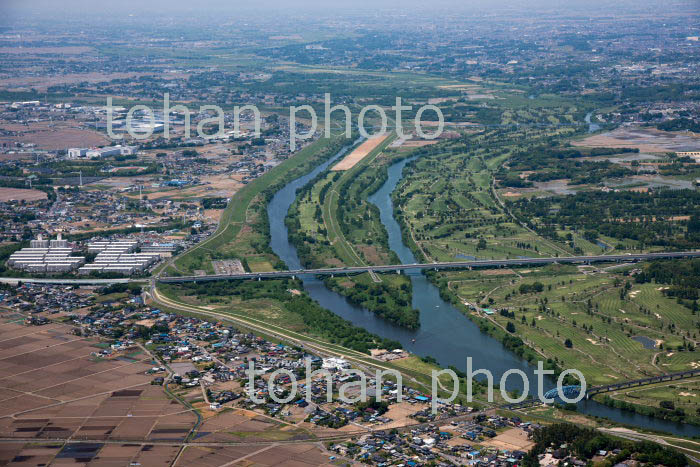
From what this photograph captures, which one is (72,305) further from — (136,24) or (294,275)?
(136,24)

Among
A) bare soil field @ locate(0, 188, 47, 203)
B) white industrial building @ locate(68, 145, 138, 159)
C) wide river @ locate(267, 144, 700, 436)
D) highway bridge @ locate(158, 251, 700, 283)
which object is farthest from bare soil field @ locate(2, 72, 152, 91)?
highway bridge @ locate(158, 251, 700, 283)

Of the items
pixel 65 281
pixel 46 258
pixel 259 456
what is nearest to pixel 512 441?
pixel 259 456

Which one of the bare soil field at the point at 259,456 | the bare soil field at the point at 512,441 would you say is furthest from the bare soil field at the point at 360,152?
the bare soil field at the point at 259,456

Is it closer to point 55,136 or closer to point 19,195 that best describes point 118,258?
point 19,195

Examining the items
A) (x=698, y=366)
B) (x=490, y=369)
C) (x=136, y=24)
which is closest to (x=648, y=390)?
(x=698, y=366)

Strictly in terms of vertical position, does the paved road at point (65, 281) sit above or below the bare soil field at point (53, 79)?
below

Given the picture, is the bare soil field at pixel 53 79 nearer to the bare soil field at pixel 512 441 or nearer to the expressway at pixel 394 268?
the expressway at pixel 394 268
